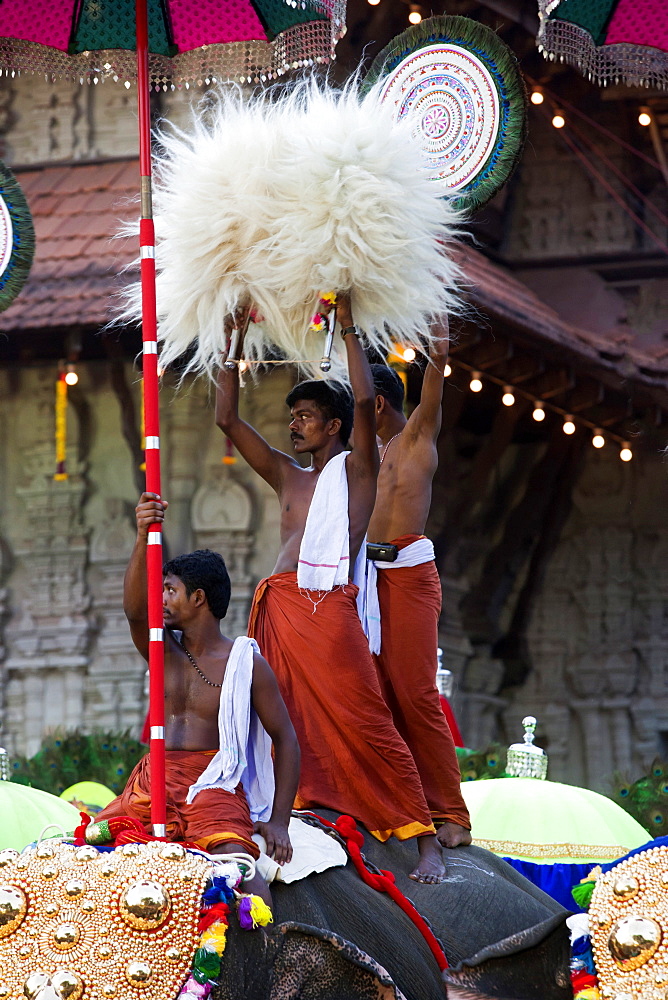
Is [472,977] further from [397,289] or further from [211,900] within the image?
[397,289]

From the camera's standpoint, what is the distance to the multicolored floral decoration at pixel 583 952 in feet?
12.5

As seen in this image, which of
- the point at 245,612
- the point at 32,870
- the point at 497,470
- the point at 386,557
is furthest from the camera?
the point at 497,470

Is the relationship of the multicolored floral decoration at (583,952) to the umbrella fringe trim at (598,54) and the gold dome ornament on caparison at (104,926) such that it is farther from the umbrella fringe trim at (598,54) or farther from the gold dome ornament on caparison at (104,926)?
the umbrella fringe trim at (598,54)

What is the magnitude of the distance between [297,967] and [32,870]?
67 centimetres

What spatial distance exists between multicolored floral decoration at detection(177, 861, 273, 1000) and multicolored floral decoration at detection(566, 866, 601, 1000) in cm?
74

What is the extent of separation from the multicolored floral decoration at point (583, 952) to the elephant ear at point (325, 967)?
0.52 meters

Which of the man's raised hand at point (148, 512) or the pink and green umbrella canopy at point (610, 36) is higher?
the pink and green umbrella canopy at point (610, 36)

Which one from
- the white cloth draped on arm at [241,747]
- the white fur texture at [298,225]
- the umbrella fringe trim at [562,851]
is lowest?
the umbrella fringe trim at [562,851]

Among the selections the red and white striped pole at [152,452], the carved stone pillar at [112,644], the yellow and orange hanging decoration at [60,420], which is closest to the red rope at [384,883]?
the red and white striped pole at [152,452]

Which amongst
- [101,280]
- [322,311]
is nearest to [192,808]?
[322,311]

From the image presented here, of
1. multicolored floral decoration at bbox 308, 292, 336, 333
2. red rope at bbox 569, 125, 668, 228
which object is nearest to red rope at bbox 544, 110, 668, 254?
red rope at bbox 569, 125, 668, 228

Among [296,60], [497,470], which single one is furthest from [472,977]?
[497,470]

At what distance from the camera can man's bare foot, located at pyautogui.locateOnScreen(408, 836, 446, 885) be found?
17.0ft

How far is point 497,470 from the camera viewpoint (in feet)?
56.8
